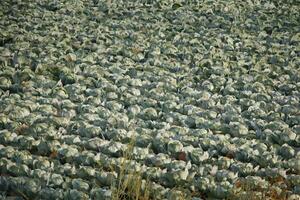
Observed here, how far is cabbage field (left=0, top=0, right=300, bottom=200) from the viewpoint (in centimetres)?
399

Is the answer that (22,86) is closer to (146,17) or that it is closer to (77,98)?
(77,98)

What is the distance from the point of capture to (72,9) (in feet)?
27.2

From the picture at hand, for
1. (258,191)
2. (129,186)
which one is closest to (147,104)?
(129,186)

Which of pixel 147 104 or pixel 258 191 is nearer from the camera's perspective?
pixel 258 191

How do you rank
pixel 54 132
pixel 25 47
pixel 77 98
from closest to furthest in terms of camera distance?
pixel 54 132 < pixel 77 98 < pixel 25 47

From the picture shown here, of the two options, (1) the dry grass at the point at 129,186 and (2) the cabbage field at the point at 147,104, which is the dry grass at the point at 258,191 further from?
(1) the dry grass at the point at 129,186

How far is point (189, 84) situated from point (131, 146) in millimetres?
1667

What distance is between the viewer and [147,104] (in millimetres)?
5223

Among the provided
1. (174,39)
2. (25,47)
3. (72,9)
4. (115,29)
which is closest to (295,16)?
(174,39)

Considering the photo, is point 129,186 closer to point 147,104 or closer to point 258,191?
point 258,191

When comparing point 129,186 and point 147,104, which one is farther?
point 147,104

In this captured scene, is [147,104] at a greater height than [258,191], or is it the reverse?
[147,104]

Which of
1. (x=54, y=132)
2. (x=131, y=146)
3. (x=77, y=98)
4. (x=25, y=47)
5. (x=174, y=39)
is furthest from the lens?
(x=174, y=39)

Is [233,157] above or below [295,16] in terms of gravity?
below
